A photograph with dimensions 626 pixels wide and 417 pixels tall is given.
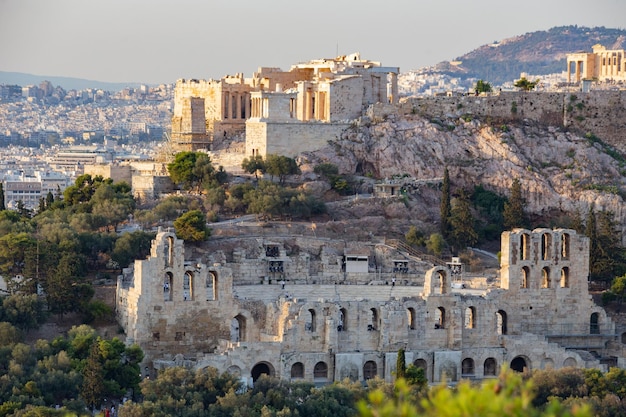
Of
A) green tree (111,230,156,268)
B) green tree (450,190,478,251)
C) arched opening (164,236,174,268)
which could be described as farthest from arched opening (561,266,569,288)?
green tree (111,230,156,268)

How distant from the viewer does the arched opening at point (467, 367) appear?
201 feet

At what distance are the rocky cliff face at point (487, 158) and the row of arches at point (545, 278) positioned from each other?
15105 millimetres

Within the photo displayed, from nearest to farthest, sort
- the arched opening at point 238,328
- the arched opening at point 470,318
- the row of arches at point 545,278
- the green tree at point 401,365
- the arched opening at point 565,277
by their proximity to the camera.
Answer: the green tree at point 401,365
the arched opening at point 238,328
the arched opening at point 470,318
the row of arches at point 545,278
the arched opening at point 565,277

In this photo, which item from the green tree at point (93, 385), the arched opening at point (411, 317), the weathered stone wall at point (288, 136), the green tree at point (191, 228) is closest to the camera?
the green tree at point (93, 385)

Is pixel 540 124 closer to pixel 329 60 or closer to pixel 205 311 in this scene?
pixel 329 60

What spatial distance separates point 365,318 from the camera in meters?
59.8

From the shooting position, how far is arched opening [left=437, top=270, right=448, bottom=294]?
61344 mm

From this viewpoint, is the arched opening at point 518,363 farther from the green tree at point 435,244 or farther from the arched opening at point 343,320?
the green tree at point 435,244

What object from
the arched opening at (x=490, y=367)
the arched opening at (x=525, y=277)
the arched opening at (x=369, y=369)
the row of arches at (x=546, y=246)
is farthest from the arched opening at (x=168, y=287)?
the arched opening at (x=525, y=277)

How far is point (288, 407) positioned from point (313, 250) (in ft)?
61.0

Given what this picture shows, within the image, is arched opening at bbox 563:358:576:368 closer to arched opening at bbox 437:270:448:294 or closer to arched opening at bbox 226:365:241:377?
arched opening at bbox 437:270:448:294

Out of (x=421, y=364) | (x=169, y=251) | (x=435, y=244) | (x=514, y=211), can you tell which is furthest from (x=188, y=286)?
(x=514, y=211)

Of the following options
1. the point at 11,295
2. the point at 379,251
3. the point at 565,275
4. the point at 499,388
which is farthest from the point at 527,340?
the point at 499,388

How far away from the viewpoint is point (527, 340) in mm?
61188
